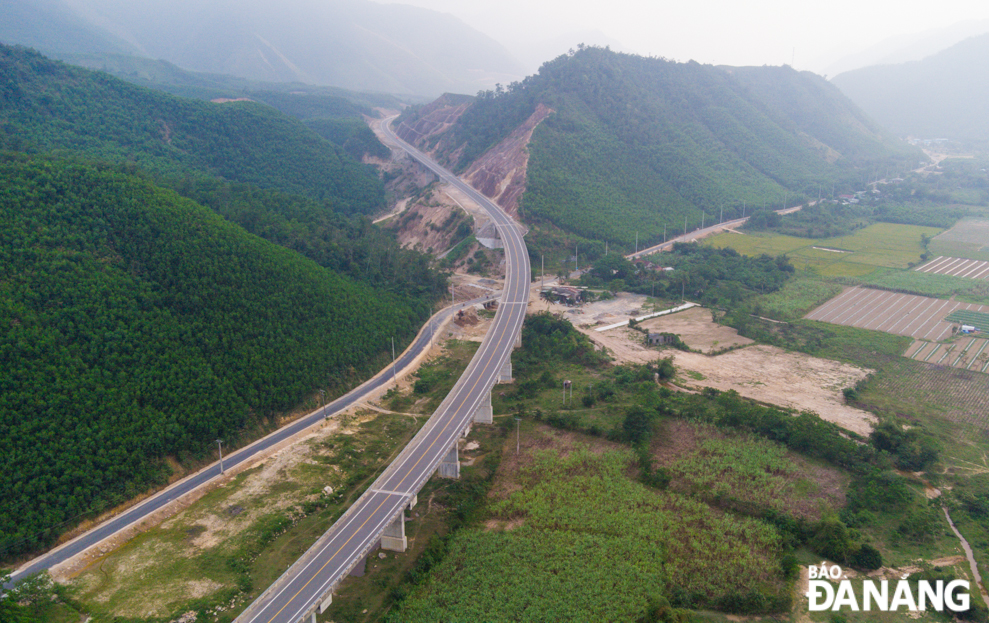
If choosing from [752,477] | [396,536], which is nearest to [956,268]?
[752,477]

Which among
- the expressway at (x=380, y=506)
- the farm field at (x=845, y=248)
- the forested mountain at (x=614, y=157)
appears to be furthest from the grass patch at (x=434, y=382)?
the farm field at (x=845, y=248)

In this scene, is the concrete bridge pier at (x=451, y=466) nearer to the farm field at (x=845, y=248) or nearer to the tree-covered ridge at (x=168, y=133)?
the tree-covered ridge at (x=168, y=133)

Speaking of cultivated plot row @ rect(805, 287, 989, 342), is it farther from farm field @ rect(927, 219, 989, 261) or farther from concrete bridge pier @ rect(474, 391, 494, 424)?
concrete bridge pier @ rect(474, 391, 494, 424)

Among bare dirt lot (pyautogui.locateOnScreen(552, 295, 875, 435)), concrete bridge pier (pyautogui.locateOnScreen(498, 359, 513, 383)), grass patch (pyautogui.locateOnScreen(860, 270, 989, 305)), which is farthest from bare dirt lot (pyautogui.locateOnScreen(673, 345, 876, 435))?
grass patch (pyautogui.locateOnScreen(860, 270, 989, 305))

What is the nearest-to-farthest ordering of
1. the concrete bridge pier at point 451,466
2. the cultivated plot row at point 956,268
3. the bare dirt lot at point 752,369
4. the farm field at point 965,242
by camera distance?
1. the concrete bridge pier at point 451,466
2. the bare dirt lot at point 752,369
3. the cultivated plot row at point 956,268
4. the farm field at point 965,242

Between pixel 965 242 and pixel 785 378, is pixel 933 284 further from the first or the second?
pixel 785 378
